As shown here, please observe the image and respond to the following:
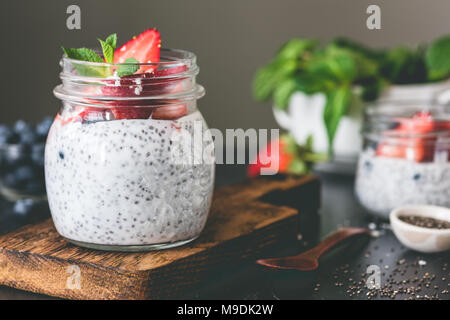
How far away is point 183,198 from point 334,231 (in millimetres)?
403

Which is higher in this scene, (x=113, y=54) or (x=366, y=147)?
(x=113, y=54)

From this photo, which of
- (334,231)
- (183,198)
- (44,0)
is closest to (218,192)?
(334,231)

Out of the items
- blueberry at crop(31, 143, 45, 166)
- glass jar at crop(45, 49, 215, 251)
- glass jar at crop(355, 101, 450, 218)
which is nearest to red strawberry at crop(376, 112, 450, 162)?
glass jar at crop(355, 101, 450, 218)

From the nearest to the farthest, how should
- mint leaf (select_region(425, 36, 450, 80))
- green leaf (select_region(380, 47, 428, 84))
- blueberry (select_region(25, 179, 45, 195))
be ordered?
blueberry (select_region(25, 179, 45, 195)), mint leaf (select_region(425, 36, 450, 80)), green leaf (select_region(380, 47, 428, 84))

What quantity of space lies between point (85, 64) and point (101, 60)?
0.04 m

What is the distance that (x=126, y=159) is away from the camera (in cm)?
84

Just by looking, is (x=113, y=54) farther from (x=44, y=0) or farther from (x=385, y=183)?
(x=44, y=0)

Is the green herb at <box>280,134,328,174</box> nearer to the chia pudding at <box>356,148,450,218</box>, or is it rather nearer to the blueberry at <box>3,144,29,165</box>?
the chia pudding at <box>356,148,450,218</box>

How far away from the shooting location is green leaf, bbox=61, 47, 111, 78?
860 millimetres

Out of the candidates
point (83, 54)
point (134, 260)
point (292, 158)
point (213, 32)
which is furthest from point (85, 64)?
point (213, 32)

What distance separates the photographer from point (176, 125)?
0.88 metres

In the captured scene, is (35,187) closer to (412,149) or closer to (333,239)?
(333,239)

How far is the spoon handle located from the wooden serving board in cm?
6

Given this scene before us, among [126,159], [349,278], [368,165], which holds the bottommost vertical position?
[349,278]
